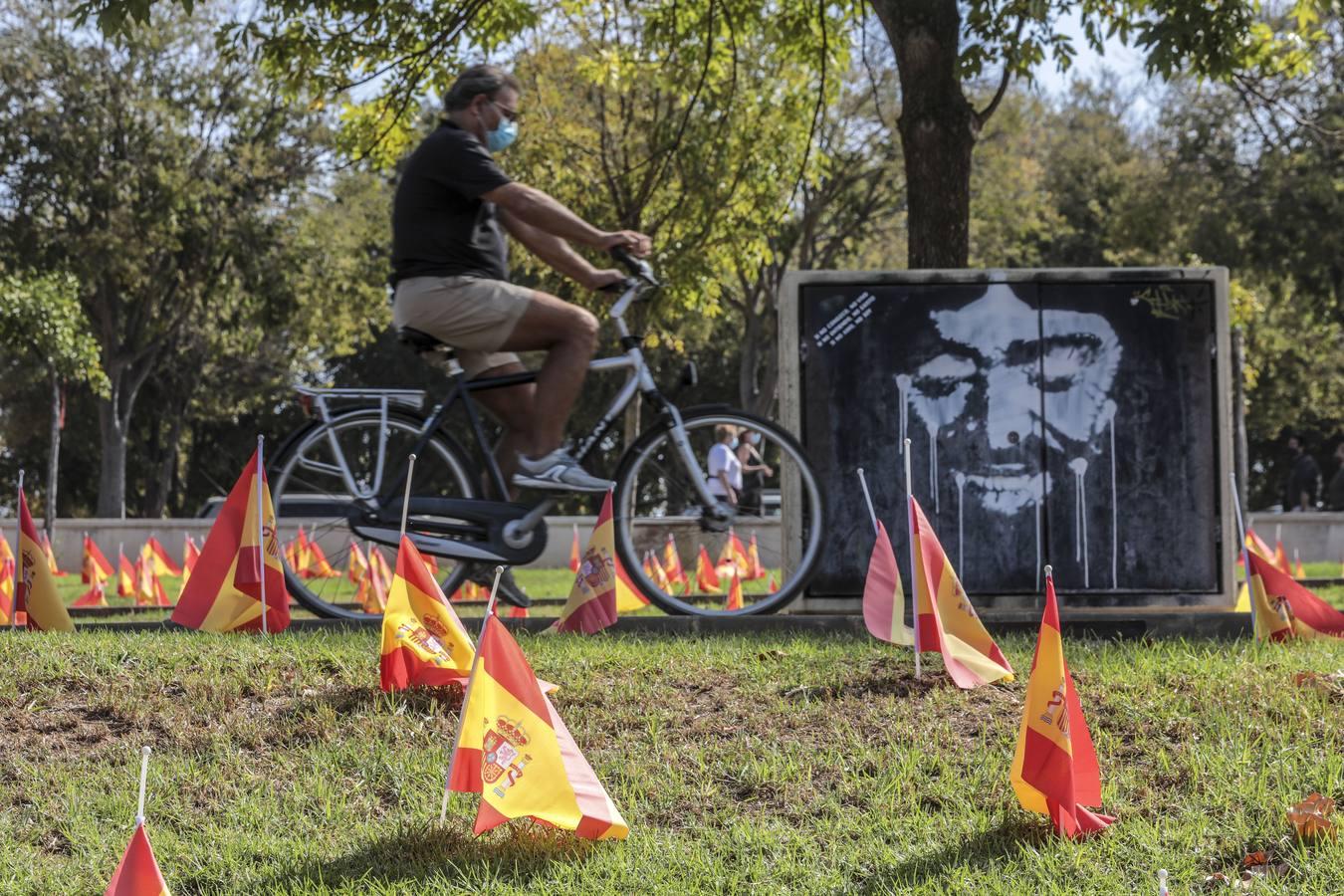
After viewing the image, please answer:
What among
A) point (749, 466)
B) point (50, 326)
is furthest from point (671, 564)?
point (50, 326)

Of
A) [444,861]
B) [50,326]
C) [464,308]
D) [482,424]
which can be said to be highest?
[50,326]

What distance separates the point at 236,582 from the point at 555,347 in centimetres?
161

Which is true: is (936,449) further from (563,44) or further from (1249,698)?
(563,44)

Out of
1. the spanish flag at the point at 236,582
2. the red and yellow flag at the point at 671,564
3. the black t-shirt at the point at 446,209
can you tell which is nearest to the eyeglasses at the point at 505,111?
the black t-shirt at the point at 446,209

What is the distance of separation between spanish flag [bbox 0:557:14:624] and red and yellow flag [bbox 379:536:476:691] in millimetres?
2901

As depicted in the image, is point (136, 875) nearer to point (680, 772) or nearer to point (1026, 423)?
point (680, 772)

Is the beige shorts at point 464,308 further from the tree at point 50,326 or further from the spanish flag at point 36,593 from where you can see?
the tree at point 50,326

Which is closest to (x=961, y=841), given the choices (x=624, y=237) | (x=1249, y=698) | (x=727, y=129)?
(x=1249, y=698)

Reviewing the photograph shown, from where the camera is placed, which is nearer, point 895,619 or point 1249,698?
point 1249,698

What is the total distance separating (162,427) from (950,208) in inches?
1306

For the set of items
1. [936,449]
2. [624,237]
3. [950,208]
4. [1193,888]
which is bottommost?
[1193,888]

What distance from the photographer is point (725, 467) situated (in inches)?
269

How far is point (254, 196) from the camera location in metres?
27.9

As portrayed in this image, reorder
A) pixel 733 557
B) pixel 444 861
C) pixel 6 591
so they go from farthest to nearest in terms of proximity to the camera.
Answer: pixel 6 591 < pixel 733 557 < pixel 444 861
